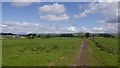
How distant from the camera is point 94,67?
27.2 metres

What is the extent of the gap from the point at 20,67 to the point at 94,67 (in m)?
7.97

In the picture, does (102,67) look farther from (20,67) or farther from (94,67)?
(20,67)

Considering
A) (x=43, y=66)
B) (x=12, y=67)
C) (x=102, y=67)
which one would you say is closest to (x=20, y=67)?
(x=12, y=67)

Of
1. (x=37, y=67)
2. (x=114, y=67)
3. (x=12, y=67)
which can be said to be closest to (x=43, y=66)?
(x=37, y=67)

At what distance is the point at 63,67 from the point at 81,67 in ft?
6.25

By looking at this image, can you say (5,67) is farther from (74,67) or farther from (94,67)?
(94,67)

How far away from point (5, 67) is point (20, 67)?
1.60 m

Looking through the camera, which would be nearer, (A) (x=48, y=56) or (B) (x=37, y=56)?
(B) (x=37, y=56)

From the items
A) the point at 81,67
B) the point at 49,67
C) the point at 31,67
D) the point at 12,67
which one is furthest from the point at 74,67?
the point at 12,67

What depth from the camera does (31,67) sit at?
2692 centimetres

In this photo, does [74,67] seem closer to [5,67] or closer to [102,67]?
[102,67]

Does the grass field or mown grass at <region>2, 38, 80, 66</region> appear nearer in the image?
mown grass at <region>2, 38, 80, 66</region>

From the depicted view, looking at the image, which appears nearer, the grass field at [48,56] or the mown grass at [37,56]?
the mown grass at [37,56]

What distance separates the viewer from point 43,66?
27812mm
